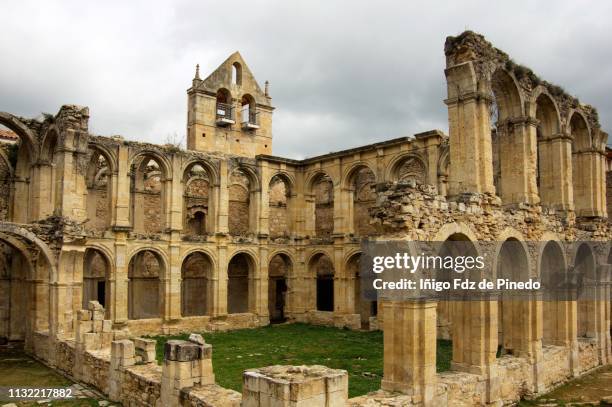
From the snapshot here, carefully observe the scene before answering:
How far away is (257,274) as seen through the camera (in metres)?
26.7

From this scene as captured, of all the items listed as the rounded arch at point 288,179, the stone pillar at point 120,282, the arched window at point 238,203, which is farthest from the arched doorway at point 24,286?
the rounded arch at point 288,179

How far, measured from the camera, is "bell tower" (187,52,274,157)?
31.8 meters

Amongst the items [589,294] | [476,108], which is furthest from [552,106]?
[589,294]

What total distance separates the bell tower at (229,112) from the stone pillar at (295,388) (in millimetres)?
24575

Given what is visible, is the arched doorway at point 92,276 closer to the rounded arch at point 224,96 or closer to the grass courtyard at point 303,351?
the grass courtyard at point 303,351

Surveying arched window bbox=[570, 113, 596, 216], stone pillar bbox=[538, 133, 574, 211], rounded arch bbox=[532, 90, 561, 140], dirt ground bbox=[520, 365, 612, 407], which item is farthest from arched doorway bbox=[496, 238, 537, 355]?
arched window bbox=[570, 113, 596, 216]

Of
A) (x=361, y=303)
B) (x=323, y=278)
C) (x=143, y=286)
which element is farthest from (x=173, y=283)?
(x=361, y=303)

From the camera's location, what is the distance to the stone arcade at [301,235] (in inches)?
442

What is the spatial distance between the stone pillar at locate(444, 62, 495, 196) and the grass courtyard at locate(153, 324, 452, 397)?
5.45 m

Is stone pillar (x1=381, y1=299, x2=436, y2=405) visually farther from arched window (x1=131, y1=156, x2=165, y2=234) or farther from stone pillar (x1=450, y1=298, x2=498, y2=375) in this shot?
arched window (x1=131, y1=156, x2=165, y2=234)

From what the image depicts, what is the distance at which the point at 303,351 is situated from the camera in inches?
738

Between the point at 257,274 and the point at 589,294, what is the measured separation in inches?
572

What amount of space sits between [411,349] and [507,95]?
335 inches

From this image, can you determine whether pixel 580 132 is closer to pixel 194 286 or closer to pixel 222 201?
pixel 222 201
